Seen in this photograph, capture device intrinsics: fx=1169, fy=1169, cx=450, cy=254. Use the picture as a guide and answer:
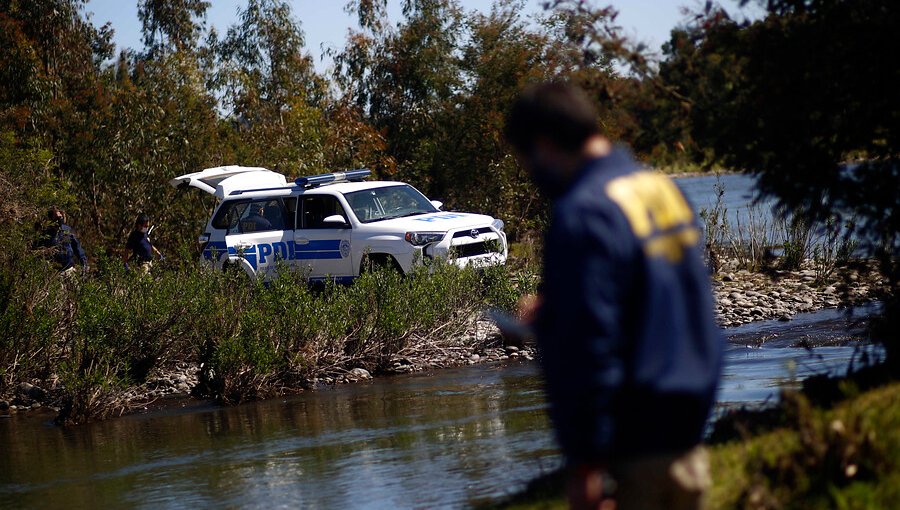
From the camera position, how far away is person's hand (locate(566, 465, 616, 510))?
3.16 m

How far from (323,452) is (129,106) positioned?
17.2m

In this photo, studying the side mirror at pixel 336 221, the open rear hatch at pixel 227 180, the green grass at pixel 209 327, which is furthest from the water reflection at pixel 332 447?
the open rear hatch at pixel 227 180

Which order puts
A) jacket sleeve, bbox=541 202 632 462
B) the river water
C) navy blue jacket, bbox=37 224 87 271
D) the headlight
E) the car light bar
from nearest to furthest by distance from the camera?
1. jacket sleeve, bbox=541 202 632 462
2. the river water
3. the headlight
4. navy blue jacket, bbox=37 224 87 271
5. the car light bar

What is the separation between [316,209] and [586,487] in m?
15.2

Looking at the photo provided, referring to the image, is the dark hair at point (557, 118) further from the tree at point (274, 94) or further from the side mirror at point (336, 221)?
the tree at point (274, 94)

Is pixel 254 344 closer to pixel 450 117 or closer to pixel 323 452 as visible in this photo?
pixel 323 452

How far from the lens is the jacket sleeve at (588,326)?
122 inches

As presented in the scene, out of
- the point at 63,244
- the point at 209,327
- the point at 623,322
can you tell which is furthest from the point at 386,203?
the point at 623,322

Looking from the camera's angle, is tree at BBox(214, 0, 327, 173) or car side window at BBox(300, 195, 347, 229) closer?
car side window at BBox(300, 195, 347, 229)

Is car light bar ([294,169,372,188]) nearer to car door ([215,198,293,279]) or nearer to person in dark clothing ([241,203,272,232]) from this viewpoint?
car door ([215,198,293,279])

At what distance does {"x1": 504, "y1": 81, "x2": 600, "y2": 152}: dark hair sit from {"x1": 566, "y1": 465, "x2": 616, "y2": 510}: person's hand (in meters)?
0.90

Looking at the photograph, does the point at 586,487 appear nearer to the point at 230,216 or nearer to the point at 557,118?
the point at 557,118

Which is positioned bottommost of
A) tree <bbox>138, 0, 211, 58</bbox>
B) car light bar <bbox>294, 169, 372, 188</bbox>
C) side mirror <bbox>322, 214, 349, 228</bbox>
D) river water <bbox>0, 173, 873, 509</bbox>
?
river water <bbox>0, 173, 873, 509</bbox>

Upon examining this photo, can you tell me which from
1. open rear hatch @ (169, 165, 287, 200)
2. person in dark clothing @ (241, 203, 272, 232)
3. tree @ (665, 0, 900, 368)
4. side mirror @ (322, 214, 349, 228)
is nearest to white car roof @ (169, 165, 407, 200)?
open rear hatch @ (169, 165, 287, 200)
